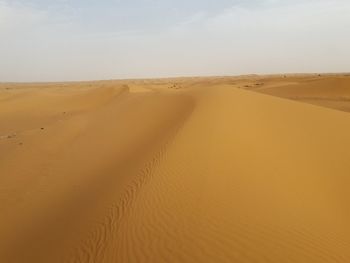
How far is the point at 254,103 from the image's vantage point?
45.5 feet

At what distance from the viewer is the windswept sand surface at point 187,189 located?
4.57 metres

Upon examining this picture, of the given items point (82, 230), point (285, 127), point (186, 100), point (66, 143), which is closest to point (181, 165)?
point (82, 230)

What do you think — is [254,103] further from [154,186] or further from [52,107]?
[52,107]

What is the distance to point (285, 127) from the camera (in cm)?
1091

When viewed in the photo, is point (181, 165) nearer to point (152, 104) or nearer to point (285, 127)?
→ point (285, 127)

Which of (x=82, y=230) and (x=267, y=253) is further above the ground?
(x=267, y=253)

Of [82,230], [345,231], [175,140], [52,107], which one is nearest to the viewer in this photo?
[345,231]

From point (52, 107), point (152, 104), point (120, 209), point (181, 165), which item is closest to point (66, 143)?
point (152, 104)

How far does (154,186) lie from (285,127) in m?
5.78

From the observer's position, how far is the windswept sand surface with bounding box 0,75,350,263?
4574 mm

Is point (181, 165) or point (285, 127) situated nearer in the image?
point (181, 165)

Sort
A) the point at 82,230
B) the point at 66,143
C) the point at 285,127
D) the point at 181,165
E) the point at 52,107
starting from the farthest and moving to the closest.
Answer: the point at 52,107 → the point at 66,143 → the point at 285,127 → the point at 181,165 → the point at 82,230

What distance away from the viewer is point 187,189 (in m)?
6.09

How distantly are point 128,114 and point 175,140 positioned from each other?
6092 mm
